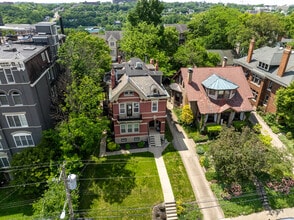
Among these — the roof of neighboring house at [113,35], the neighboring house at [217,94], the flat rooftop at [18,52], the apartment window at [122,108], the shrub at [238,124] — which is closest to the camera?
the flat rooftop at [18,52]

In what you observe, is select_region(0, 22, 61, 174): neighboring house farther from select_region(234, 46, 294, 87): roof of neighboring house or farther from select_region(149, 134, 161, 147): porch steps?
select_region(234, 46, 294, 87): roof of neighboring house

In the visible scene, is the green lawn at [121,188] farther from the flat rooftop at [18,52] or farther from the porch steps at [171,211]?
the flat rooftop at [18,52]

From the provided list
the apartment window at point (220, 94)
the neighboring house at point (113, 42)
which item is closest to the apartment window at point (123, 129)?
the apartment window at point (220, 94)

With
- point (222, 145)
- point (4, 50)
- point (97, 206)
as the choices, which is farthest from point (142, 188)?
point (4, 50)

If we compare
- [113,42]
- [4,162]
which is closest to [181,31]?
[113,42]

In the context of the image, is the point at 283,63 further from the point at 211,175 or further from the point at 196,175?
the point at 196,175

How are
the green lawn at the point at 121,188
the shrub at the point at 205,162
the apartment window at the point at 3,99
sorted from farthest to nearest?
the shrub at the point at 205,162 → the apartment window at the point at 3,99 → the green lawn at the point at 121,188

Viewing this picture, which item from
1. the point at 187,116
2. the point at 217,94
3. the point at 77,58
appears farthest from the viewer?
the point at 187,116

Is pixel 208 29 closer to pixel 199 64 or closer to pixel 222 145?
pixel 199 64
